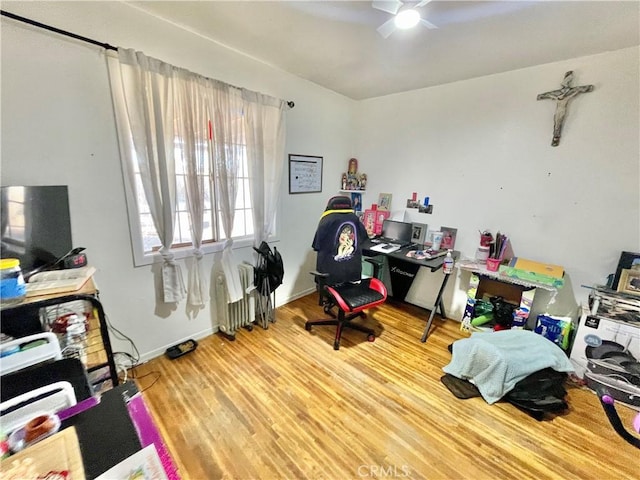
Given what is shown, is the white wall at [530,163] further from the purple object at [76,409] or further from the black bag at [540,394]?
the purple object at [76,409]

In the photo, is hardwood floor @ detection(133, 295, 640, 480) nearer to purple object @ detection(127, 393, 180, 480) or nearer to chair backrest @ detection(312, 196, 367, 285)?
chair backrest @ detection(312, 196, 367, 285)

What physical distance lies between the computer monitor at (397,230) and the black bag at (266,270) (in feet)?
4.56

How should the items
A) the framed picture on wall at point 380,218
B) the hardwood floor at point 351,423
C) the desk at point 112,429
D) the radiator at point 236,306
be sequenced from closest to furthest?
the desk at point 112,429 < the hardwood floor at point 351,423 < the radiator at point 236,306 < the framed picture on wall at point 380,218

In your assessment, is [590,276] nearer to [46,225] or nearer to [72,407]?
[72,407]

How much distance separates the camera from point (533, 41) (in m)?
1.87

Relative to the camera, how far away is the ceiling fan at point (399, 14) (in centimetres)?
140

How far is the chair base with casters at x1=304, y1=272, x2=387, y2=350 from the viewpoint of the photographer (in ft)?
7.48

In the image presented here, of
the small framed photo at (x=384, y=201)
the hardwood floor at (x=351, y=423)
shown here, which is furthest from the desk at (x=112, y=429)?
the small framed photo at (x=384, y=201)

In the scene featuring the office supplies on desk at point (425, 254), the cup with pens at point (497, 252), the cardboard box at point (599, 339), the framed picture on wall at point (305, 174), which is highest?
the framed picture on wall at point (305, 174)

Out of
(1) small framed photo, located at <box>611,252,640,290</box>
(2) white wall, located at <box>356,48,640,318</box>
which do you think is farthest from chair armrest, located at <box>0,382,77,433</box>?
(1) small framed photo, located at <box>611,252,640,290</box>

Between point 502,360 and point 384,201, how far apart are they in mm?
2066

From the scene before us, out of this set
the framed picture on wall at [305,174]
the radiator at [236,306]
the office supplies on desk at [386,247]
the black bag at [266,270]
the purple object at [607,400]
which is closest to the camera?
the purple object at [607,400]

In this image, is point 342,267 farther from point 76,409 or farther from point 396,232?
point 76,409

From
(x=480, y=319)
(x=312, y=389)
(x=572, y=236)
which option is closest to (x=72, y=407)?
(x=312, y=389)
